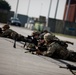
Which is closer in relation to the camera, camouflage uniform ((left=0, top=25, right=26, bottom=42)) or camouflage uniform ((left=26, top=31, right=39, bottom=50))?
camouflage uniform ((left=26, top=31, right=39, bottom=50))

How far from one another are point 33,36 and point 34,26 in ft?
163

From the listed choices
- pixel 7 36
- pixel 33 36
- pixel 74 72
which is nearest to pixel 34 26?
pixel 7 36

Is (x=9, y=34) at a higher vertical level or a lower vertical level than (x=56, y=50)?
lower

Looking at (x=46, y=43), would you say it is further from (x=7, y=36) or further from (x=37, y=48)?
(x=7, y=36)

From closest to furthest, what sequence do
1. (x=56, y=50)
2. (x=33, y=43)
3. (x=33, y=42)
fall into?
(x=56, y=50), (x=33, y=43), (x=33, y=42)

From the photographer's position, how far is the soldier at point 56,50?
1151 cm

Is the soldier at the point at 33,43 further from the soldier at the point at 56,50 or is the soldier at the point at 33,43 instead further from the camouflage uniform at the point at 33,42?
the soldier at the point at 56,50

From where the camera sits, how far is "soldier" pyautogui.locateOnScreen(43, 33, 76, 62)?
11.5m

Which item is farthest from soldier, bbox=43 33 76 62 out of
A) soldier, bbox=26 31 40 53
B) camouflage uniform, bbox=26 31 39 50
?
camouflage uniform, bbox=26 31 39 50

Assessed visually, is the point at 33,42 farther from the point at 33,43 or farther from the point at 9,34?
the point at 9,34

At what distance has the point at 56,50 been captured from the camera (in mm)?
11664

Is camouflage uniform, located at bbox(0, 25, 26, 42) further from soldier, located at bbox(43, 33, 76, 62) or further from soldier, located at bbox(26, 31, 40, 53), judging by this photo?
soldier, located at bbox(43, 33, 76, 62)

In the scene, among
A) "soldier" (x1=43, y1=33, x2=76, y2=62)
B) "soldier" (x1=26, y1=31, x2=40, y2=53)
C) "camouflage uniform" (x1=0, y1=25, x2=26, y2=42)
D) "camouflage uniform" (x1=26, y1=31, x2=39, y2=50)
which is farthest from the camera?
"camouflage uniform" (x1=0, y1=25, x2=26, y2=42)

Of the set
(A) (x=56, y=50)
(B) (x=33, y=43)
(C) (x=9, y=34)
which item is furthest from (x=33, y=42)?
(C) (x=9, y=34)
